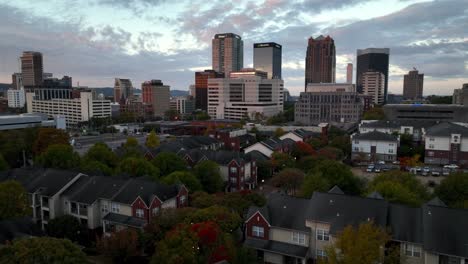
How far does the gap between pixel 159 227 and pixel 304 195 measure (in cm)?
1721

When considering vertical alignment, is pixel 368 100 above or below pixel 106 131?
above

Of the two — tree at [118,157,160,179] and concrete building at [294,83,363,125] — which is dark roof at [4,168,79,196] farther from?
concrete building at [294,83,363,125]

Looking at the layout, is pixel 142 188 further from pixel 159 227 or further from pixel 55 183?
pixel 55 183

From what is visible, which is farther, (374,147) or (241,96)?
(241,96)

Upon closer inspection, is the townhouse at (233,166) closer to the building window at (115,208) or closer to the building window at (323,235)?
the building window at (115,208)

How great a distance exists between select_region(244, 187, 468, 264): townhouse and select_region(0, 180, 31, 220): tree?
883 inches

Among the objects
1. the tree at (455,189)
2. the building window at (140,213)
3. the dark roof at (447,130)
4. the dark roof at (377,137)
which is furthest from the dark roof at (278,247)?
the dark roof at (447,130)

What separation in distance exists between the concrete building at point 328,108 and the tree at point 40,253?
12601 cm

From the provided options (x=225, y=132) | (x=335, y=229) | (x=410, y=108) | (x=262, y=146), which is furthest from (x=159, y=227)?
(x=410, y=108)

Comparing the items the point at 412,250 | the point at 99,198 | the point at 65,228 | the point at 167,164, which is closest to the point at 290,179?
the point at 167,164

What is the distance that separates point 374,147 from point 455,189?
39.7m

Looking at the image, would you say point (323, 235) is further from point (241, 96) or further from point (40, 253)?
point (241, 96)

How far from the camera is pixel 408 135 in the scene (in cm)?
8338

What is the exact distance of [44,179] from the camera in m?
41.4
